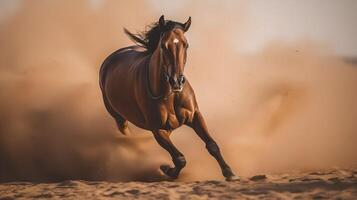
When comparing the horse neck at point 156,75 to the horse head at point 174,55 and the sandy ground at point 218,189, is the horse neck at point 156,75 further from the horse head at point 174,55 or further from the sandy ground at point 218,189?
the sandy ground at point 218,189

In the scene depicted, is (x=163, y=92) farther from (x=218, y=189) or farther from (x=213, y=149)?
(x=218, y=189)

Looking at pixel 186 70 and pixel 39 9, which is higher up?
pixel 39 9

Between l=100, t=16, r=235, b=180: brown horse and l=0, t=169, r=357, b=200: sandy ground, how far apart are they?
1.58ft

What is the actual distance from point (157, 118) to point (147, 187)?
35.5 inches

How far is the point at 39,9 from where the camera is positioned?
1241 centimetres

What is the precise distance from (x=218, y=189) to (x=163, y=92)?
1.46 m

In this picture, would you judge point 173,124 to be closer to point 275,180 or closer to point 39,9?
point 275,180

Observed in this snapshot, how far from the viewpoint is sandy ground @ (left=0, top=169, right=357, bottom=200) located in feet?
19.7

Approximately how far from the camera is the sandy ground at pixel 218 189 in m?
6.02

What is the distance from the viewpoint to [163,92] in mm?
7180

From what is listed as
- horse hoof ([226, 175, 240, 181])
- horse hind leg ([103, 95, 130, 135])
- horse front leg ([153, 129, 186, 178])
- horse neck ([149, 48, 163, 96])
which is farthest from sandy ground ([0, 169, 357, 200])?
horse hind leg ([103, 95, 130, 135])

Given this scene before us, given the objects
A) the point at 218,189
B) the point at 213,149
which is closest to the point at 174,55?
the point at 213,149

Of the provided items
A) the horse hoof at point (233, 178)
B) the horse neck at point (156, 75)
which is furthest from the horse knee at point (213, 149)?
the horse neck at point (156, 75)

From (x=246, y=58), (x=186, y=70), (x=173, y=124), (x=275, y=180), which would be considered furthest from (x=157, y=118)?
(x=246, y=58)
